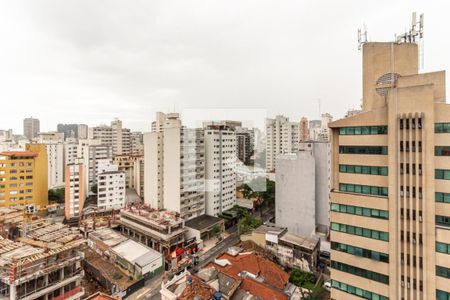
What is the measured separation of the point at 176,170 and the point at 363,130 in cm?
1628

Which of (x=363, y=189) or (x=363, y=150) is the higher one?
(x=363, y=150)

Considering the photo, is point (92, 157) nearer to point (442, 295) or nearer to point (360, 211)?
point (360, 211)

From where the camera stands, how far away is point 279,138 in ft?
138

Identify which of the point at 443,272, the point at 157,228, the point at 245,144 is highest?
the point at 245,144

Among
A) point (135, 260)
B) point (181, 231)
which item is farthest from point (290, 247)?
point (135, 260)

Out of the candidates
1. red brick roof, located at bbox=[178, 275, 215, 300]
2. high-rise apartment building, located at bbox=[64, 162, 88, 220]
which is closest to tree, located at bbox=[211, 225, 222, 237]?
red brick roof, located at bbox=[178, 275, 215, 300]

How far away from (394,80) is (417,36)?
198 cm

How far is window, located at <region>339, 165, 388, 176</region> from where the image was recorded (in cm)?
944

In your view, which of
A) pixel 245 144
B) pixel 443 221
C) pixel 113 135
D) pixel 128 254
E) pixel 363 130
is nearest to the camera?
pixel 443 221

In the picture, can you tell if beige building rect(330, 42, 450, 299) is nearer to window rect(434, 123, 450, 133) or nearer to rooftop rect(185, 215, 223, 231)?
window rect(434, 123, 450, 133)

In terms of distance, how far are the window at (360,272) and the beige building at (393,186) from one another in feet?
0.12

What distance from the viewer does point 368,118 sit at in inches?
385

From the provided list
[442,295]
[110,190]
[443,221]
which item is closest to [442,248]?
[443,221]

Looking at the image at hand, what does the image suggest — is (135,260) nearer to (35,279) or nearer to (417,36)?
(35,279)
